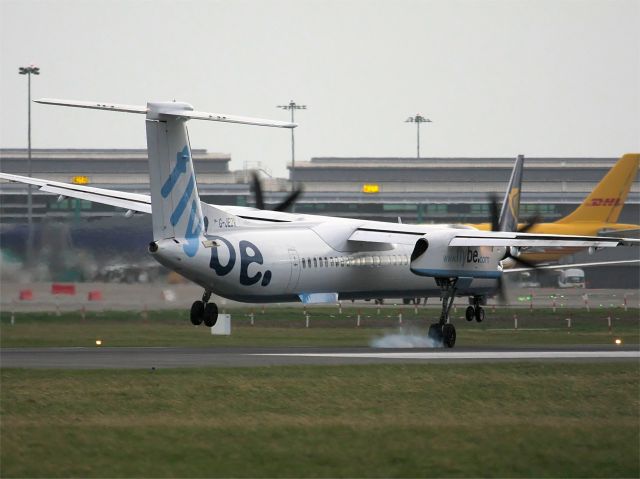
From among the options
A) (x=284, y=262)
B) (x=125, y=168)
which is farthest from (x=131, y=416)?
(x=125, y=168)

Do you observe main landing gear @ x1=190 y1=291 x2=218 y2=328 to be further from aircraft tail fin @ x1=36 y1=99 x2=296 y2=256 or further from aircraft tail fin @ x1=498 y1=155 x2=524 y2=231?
aircraft tail fin @ x1=498 y1=155 x2=524 y2=231

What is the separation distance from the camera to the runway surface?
1168 inches

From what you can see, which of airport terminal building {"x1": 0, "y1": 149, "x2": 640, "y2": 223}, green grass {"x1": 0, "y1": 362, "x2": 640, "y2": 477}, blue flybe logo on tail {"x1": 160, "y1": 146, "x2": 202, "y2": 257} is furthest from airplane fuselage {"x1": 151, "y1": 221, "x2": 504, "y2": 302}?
airport terminal building {"x1": 0, "y1": 149, "x2": 640, "y2": 223}

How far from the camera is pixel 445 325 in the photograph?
41.0 meters

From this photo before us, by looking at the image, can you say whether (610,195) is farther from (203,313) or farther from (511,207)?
(203,313)

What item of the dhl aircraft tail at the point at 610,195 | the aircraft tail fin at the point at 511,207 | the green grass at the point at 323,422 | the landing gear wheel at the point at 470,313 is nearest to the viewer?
the green grass at the point at 323,422

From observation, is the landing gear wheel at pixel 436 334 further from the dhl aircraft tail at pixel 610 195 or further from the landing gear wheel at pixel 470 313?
the dhl aircraft tail at pixel 610 195

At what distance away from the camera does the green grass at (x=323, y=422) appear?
60.0 feet

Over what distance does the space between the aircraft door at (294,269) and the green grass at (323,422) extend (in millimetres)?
10049

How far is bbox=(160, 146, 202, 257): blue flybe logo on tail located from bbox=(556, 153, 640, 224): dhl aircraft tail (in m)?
45.8

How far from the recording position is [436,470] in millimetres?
18141

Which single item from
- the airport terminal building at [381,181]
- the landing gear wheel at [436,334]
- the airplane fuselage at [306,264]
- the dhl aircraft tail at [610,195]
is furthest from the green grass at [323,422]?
the airport terminal building at [381,181]

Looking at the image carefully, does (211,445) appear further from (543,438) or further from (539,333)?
(539,333)

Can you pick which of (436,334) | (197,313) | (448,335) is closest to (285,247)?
(197,313)
